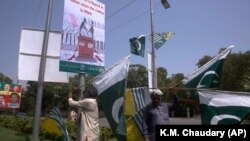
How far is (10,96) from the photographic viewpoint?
106 feet

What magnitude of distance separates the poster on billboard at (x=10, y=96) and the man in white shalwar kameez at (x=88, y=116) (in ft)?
86.2

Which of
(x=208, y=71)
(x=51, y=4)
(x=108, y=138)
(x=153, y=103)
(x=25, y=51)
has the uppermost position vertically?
(x=51, y=4)

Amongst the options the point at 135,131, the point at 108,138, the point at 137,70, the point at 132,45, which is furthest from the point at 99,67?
the point at 137,70

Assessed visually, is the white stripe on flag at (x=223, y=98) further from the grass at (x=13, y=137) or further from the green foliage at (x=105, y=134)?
the grass at (x=13, y=137)

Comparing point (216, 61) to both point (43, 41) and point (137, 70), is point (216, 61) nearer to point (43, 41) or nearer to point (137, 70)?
point (43, 41)

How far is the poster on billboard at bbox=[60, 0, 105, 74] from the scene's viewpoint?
7.46 metres

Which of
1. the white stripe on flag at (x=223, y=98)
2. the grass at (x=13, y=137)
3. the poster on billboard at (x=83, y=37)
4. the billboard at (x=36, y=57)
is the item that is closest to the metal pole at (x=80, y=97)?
the poster on billboard at (x=83, y=37)

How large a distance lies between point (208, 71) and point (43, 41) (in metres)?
4.49

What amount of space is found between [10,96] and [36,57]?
25.3 m

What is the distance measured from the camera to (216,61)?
21.0 feet

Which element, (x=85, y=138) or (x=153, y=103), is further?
(x=85, y=138)

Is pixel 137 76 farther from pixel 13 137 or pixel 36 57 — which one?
pixel 36 57

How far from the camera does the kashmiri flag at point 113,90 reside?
6559 mm

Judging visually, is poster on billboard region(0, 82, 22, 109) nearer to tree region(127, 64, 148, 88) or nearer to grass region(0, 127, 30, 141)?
grass region(0, 127, 30, 141)
